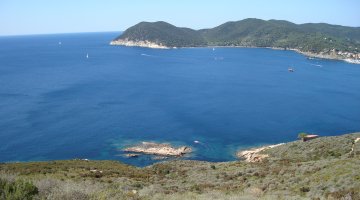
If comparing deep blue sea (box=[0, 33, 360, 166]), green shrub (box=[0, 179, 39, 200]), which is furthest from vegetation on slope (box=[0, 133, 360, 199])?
deep blue sea (box=[0, 33, 360, 166])

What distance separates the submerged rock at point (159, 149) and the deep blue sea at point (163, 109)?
2443 mm

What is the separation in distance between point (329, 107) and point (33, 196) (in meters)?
94.7

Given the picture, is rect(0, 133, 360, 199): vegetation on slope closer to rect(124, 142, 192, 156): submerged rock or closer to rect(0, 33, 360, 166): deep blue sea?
rect(124, 142, 192, 156): submerged rock

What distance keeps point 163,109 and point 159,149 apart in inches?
1181

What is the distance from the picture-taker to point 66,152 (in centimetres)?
6431

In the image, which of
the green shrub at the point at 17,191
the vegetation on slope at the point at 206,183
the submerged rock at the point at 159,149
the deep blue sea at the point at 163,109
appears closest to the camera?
the green shrub at the point at 17,191

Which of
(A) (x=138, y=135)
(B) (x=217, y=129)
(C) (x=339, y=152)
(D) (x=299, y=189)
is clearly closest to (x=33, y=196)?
(D) (x=299, y=189)

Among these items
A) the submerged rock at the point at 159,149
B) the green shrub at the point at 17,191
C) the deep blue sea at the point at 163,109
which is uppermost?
the green shrub at the point at 17,191

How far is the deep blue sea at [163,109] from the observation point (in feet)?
225

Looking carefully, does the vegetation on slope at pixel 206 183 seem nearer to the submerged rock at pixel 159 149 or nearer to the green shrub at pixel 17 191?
the green shrub at pixel 17 191

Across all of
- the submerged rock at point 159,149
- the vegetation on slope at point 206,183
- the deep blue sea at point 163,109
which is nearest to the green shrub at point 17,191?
the vegetation on slope at point 206,183

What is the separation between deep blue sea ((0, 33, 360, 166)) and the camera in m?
68.7

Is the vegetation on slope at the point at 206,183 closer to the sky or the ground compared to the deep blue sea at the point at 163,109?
closer to the sky

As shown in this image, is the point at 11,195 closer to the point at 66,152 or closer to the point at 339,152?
the point at 339,152
